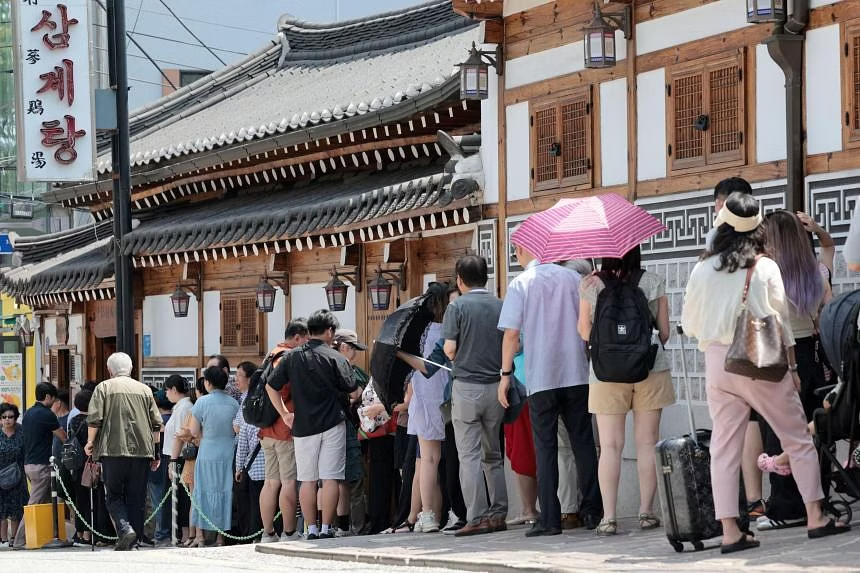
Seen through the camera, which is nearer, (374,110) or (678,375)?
(678,375)

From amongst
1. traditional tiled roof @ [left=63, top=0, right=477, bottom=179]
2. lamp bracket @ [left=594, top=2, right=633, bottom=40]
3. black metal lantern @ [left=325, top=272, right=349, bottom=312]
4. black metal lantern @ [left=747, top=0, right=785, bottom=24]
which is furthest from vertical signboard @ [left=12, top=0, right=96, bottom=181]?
black metal lantern @ [left=747, top=0, right=785, bottom=24]

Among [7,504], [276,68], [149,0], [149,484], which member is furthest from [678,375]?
[149,0]

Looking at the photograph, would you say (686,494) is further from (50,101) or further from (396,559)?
(50,101)

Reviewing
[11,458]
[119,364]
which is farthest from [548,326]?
[11,458]

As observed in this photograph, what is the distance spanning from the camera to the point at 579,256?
10469 mm

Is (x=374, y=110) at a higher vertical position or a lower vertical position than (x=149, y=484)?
higher

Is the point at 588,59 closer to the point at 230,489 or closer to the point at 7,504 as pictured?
the point at 230,489

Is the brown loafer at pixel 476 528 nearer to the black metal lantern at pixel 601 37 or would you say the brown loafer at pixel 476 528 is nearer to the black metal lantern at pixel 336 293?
the black metal lantern at pixel 601 37

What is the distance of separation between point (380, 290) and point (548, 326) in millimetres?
5761

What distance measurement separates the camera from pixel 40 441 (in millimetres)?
17938

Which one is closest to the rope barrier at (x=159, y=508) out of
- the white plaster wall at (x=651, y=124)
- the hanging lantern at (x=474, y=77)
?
the hanging lantern at (x=474, y=77)

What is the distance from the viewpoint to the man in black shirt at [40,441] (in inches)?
699

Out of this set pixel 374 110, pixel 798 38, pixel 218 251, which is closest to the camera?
pixel 798 38

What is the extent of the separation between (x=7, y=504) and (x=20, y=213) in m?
19.7
